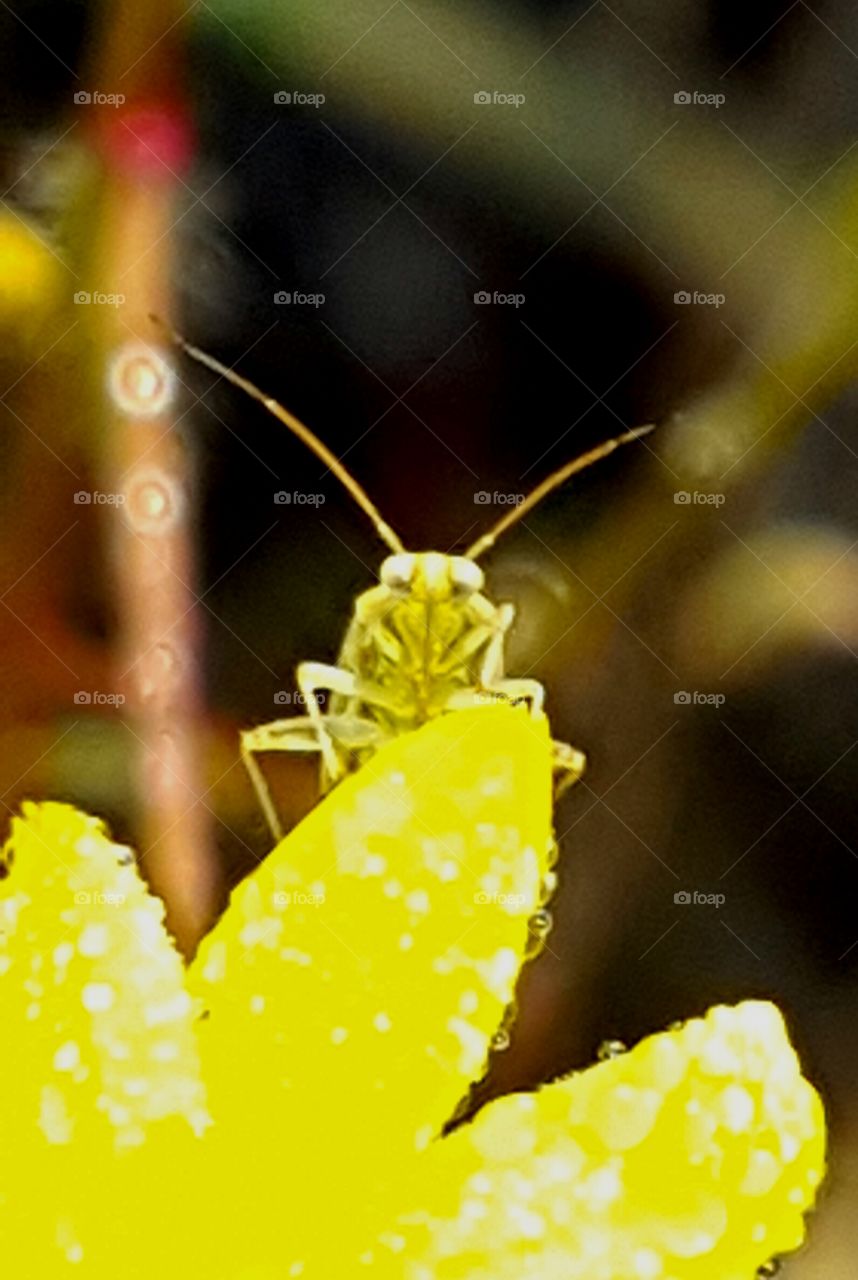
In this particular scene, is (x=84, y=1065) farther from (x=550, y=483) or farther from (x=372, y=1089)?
(x=550, y=483)

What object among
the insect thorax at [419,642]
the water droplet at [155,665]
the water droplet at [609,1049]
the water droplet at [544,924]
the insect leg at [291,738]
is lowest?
the water droplet at [609,1049]

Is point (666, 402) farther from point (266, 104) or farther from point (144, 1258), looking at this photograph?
point (144, 1258)

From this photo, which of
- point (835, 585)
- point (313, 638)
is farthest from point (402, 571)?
point (835, 585)

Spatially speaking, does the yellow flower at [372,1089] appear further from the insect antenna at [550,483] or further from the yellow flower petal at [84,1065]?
the insect antenna at [550,483]

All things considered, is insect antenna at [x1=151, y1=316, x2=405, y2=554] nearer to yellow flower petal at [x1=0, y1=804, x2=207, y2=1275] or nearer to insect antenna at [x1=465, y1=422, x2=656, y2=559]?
insect antenna at [x1=465, y1=422, x2=656, y2=559]

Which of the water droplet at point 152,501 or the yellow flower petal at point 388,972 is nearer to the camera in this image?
the yellow flower petal at point 388,972

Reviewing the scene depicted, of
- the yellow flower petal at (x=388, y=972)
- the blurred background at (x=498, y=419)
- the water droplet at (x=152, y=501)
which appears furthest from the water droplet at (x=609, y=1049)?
the water droplet at (x=152, y=501)

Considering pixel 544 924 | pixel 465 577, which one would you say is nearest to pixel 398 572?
pixel 465 577
